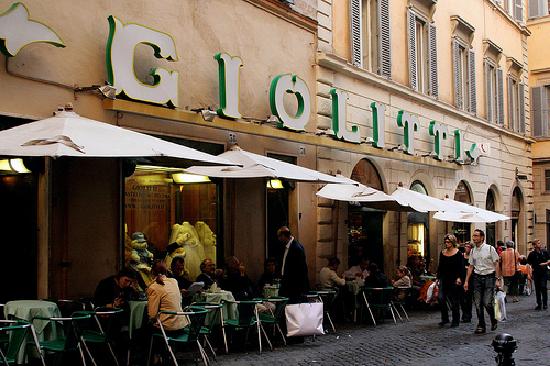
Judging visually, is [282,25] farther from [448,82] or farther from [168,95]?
[448,82]

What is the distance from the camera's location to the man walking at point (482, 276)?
12.0 m

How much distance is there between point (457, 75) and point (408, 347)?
1335 cm

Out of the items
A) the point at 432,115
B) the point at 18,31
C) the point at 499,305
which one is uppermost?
the point at 432,115

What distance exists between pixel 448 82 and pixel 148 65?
13.0m

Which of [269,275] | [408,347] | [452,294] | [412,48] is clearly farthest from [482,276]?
[412,48]

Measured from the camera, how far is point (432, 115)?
20.2 metres

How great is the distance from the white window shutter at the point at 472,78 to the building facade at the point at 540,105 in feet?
23.3

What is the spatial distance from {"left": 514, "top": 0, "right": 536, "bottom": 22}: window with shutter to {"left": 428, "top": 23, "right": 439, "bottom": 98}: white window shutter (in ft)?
33.1

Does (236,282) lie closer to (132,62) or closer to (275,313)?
(275,313)

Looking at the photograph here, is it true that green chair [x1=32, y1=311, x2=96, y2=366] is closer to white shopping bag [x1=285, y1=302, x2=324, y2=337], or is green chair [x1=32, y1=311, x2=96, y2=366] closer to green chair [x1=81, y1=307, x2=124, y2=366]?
green chair [x1=81, y1=307, x2=124, y2=366]

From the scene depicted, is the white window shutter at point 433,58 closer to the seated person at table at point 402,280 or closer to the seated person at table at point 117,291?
the seated person at table at point 402,280

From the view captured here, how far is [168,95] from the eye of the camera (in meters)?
10.5

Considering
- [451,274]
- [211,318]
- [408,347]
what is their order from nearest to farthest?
[211,318]
[408,347]
[451,274]

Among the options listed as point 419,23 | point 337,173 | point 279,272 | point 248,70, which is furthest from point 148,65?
point 419,23
